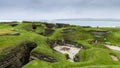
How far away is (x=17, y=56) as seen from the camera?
53438 mm

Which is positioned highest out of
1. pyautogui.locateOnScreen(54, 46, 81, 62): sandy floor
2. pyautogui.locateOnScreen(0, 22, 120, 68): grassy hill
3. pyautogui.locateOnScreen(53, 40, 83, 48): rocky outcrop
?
Answer: pyautogui.locateOnScreen(0, 22, 120, 68): grassy hill

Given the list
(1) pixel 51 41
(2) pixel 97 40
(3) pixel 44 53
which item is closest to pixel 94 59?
(3) pixel 44 53

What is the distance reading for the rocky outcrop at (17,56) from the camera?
159 ft

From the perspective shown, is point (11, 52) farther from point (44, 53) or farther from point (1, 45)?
point (44, 53)

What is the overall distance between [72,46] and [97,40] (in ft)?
44.7

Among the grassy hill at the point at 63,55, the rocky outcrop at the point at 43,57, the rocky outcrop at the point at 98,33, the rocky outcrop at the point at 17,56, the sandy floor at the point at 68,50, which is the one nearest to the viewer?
the grassy hill at the point at 63,55

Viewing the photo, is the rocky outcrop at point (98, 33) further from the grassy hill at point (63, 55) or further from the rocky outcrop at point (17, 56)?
the rocky outcrop at point (17, 56)

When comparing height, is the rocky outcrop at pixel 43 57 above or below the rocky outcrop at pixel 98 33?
below

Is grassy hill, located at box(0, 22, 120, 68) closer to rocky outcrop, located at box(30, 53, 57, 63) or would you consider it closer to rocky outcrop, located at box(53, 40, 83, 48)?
rocky outcrop, located at box(30, 53, 57, 63)

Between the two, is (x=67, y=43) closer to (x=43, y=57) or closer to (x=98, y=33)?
(x=98, y=33)

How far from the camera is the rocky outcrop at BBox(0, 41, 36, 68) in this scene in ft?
159

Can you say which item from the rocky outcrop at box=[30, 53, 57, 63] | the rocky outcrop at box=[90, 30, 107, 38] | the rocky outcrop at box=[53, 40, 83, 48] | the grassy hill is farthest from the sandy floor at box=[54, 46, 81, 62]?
the rocky outcrop at box=[90, 30, 107, 38]

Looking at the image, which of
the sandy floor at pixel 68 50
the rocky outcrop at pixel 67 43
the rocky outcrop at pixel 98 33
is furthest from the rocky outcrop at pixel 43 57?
the rocky outcrop at pixel 98 33

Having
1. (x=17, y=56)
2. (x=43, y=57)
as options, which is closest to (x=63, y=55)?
(x=43, y=57)
